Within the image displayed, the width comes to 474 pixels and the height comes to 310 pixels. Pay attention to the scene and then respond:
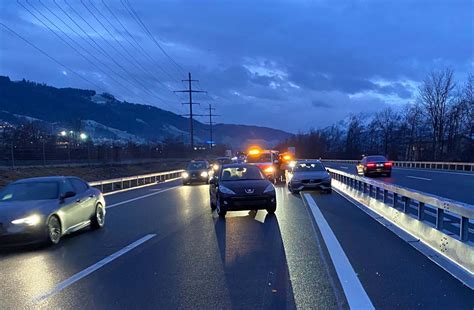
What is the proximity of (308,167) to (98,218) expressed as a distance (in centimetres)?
1292

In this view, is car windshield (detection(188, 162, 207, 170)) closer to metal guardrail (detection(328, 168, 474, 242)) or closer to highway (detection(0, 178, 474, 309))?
metal guardrail (detection(328, 168, 474, 242))

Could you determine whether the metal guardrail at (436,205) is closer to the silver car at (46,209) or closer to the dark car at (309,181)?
the dark car at (309,181)

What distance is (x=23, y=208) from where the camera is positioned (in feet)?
30.2

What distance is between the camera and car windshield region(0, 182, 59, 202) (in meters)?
10.1

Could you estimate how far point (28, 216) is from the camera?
9055 millimetres

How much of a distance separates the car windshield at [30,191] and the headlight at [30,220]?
109 centimetres

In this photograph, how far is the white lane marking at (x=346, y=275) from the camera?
5508 mm

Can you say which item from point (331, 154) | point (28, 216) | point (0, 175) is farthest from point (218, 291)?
point (331, 154)

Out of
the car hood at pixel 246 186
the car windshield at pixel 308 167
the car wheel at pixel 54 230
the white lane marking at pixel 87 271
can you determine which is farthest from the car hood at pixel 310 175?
the car wheel at pixel 54 230

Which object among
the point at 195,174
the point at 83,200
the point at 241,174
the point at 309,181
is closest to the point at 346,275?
→ the point at 83,200

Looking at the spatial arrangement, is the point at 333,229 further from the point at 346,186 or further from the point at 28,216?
the point at 346,186

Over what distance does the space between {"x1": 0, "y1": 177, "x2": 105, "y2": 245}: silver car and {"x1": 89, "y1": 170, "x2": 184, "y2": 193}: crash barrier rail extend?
1536 centimetres

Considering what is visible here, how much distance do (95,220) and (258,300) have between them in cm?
724

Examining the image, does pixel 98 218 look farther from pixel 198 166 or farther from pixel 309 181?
pixel 198 166
